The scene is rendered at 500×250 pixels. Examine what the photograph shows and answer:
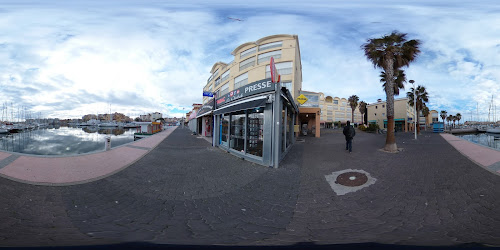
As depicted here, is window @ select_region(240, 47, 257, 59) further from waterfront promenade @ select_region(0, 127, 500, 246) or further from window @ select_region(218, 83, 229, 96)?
waterfront promenade @ select_region(0, 127, 500, 246)

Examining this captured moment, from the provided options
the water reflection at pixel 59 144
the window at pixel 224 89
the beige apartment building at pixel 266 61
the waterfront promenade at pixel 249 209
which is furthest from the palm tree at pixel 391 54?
the window at pixel 224 89

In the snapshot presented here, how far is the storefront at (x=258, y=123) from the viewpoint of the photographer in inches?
282

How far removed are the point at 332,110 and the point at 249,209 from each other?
69.5 m

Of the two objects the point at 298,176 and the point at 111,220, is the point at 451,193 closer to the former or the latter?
the point at 298,176

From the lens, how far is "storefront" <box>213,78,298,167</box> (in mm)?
7160

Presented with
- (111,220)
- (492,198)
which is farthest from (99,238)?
(492,198)

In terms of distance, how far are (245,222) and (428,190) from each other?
4.64 meters

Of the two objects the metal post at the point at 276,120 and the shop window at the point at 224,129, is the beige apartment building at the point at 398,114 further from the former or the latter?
the metal post at the point at 276,120

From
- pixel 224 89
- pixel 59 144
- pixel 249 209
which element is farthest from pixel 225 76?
pixel 249 209

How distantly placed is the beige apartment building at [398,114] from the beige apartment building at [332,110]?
14712 mm

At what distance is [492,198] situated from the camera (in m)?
3.94

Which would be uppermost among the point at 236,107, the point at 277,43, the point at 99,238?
the point at 277,43

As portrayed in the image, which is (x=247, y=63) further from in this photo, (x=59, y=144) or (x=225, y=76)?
(x=59, y=144)

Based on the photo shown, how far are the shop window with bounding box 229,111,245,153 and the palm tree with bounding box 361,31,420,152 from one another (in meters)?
8.08
